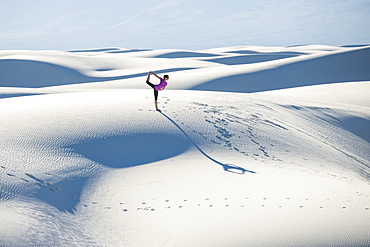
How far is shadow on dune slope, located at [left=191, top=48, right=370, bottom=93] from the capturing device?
3325 cm

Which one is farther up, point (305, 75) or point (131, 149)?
point (305, 75)

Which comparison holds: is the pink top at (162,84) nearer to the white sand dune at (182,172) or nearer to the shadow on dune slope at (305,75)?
the white sand dune at (182,172)

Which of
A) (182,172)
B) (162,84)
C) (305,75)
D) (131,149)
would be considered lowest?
(182,172)

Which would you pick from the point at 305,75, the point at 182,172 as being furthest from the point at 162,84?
the point at 305,75

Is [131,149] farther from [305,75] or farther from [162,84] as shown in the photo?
[305,75]

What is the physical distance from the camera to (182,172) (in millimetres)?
8055

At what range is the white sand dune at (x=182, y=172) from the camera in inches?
218

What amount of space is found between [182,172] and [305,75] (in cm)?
3240

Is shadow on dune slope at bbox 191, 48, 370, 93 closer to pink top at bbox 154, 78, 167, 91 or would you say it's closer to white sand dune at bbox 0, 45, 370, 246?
white sand dune at bbox 0, 45, 370, 246

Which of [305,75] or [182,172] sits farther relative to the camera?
[305,75]

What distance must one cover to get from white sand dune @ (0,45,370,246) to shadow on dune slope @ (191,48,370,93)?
57.3 feet

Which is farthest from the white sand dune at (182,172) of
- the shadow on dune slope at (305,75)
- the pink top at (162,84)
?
the shadow on dune slope at (305,75)

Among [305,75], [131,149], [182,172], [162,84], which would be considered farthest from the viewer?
[305,75]

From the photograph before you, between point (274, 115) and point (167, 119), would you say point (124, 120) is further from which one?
point (274, 115)
